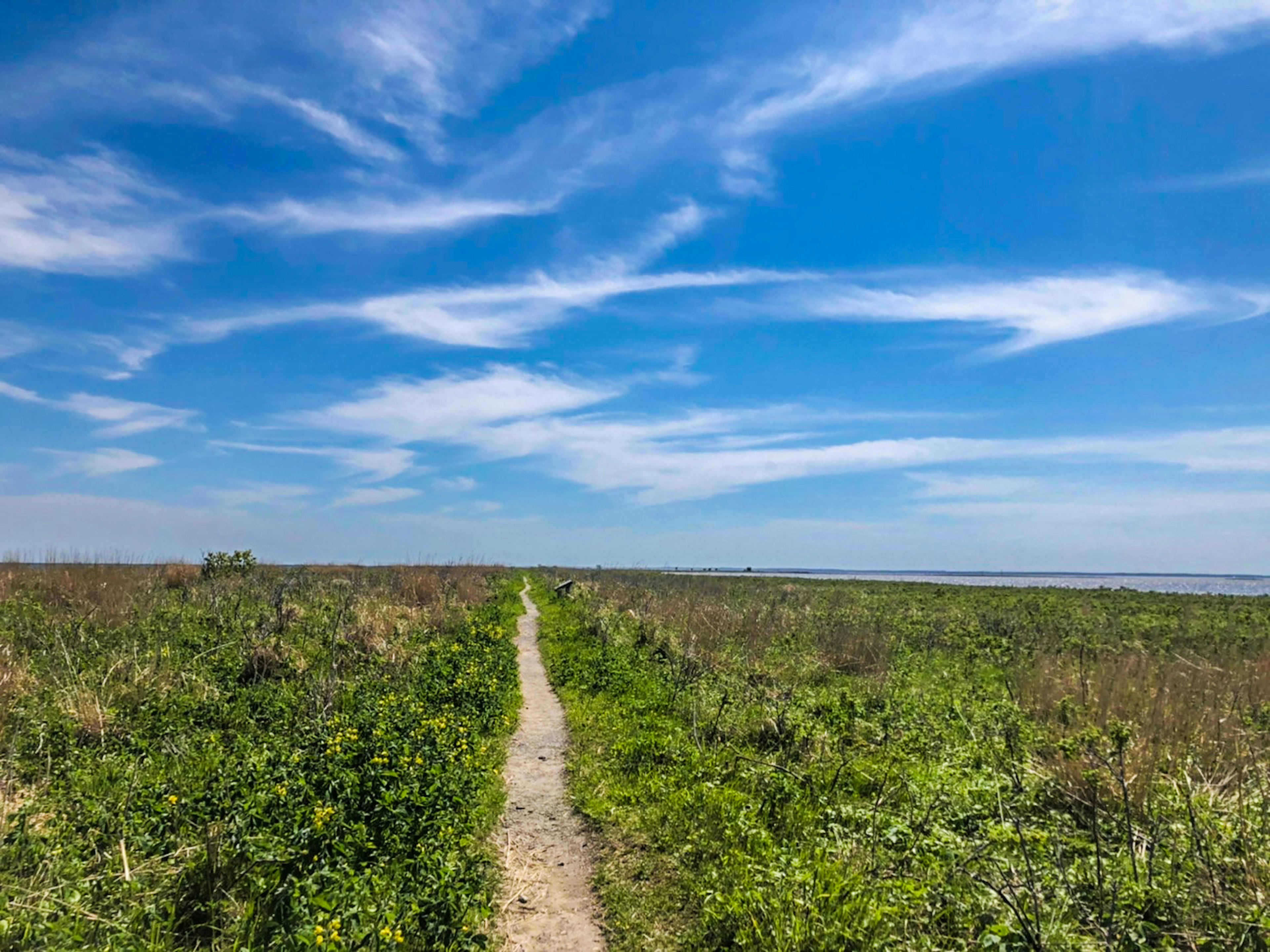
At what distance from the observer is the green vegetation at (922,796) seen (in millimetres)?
4434

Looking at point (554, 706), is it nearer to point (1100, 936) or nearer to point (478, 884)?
point (478, 884)

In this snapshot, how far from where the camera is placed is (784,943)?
14.3 feet

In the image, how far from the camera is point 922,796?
675 centimetres

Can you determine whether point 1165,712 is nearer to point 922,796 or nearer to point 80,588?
point 922,796

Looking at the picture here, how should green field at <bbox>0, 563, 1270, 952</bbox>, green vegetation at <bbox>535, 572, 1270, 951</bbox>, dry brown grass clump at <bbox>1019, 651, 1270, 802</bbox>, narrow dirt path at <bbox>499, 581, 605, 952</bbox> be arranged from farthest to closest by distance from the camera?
1. dry brown grass clump at <bbox>1019, 651, 1270, 802</bbox>
2. narrow dirt path at <bbox>499, 581, 605, 952</bbox>
3. green vegetation at <bbox>535, 572, 1270, 951</bbox>
4. green field at <bbox>0, 563, 1270, 952</bbox>

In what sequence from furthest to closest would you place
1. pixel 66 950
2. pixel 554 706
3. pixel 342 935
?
pixel 554 706
pixel 342 935
pixel 66 950

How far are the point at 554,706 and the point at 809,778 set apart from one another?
578 cm

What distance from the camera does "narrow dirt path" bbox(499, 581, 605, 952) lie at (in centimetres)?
508

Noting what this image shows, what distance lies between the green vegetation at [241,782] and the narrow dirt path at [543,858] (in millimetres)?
317

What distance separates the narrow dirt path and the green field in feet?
0.58

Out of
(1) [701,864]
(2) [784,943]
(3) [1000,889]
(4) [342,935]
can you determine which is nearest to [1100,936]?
(3) [1000,889]

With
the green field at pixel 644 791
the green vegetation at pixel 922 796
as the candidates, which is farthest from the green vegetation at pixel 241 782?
the green vegetation at pixel 922 796

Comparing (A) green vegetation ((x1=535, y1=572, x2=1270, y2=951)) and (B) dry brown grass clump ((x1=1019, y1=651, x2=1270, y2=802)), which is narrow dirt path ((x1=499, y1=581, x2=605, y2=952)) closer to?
(A) green vegetation ((x1=535, y1=572, x2=1270, y2=951))

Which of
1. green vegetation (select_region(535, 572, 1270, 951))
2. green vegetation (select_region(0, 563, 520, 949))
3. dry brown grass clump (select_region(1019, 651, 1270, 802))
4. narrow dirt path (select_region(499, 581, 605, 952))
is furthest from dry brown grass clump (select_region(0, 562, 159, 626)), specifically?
dry brown grass clump (select_region(1019, 651, 1270, 802))
